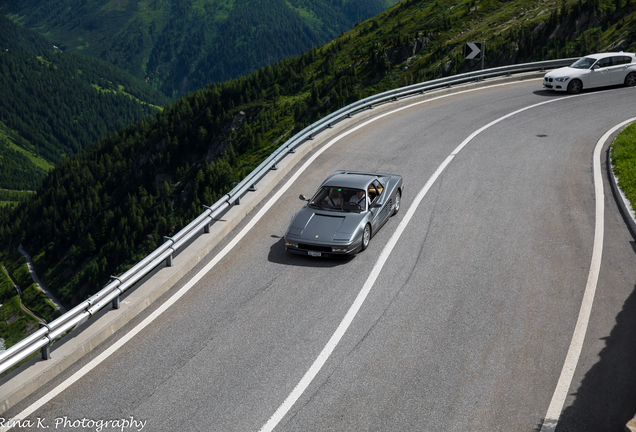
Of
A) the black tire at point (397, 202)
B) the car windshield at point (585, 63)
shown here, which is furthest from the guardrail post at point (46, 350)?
the car windshield at point (585, 63)

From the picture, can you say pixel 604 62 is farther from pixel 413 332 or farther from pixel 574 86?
pixel 413 332

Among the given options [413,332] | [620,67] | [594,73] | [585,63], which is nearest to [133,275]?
[413,332]

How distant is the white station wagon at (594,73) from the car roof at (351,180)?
15.4 metres

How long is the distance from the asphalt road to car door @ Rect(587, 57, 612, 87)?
12000 mm

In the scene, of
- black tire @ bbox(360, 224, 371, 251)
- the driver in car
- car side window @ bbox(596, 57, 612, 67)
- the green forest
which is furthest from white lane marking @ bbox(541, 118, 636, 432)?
the green forest

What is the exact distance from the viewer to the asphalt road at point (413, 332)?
6699 mm

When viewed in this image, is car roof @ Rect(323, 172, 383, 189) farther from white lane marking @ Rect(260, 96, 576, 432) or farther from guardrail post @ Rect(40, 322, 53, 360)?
guardrail post @ Rect(40, 322, 53, 360)

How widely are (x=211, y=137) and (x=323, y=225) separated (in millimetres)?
146791

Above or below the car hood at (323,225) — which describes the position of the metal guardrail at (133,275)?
above

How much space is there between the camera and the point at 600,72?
23.9 m

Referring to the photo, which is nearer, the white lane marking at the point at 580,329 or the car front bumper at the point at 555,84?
the white lane marking at the point at 580,329

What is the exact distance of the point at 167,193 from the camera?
144375 mm

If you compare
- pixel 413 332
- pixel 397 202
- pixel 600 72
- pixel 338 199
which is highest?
pixel 338 199

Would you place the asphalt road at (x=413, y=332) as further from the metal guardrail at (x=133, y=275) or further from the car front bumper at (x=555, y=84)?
the car front bumper at (x=555, y=84)
